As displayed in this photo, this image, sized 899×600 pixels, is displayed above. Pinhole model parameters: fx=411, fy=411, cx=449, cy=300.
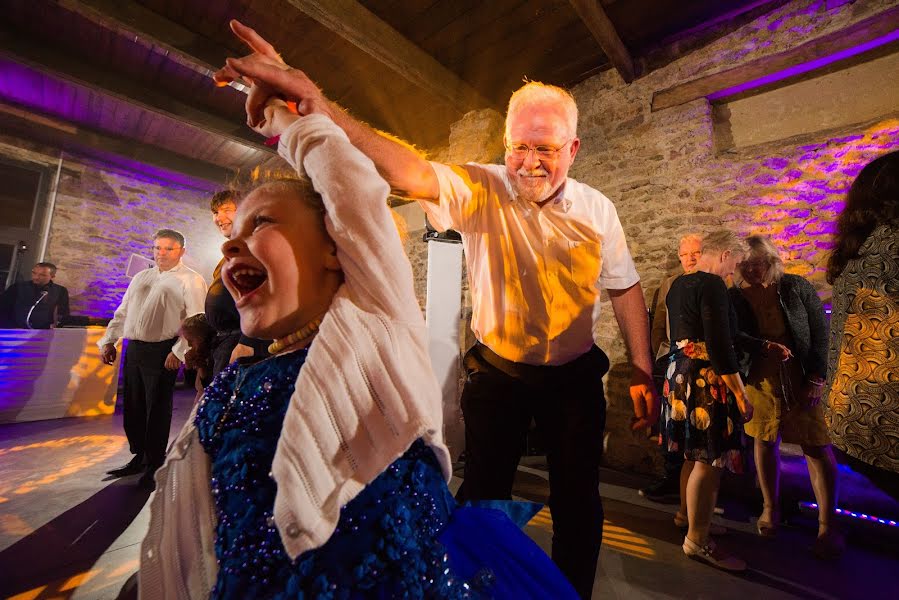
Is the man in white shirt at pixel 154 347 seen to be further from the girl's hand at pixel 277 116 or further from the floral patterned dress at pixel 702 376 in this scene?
the floral patterned dress at pixel 702 376

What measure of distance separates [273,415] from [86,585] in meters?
2.40

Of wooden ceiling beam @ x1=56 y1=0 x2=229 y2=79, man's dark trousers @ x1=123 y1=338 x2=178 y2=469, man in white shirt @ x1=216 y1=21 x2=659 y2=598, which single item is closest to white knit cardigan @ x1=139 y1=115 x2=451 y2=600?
man in white shirt @ x1=216 y1=21 x2=659 y2=598

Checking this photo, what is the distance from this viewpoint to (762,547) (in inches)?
109

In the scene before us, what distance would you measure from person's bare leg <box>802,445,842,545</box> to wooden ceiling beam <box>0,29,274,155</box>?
767cm

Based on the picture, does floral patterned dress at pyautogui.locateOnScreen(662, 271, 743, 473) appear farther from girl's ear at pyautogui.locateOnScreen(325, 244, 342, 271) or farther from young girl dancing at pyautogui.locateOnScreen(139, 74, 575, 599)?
girl's ear at pyautogui.locateOnScreen(325, 244, 342, 271)

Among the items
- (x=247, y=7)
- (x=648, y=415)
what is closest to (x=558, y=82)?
(x=247, y=7)

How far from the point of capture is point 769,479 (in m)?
3.00

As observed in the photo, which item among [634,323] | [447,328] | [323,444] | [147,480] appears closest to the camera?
[323,444]

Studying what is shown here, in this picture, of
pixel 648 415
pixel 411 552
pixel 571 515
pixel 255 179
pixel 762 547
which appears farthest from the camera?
pixel 762 547

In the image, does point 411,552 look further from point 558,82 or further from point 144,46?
point 144,46

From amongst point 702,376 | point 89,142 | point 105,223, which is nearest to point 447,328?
point 702,376

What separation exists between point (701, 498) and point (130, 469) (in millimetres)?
4596

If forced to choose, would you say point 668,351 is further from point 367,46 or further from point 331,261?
point 367,46

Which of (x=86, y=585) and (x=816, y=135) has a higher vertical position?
(x=816, y=135)
